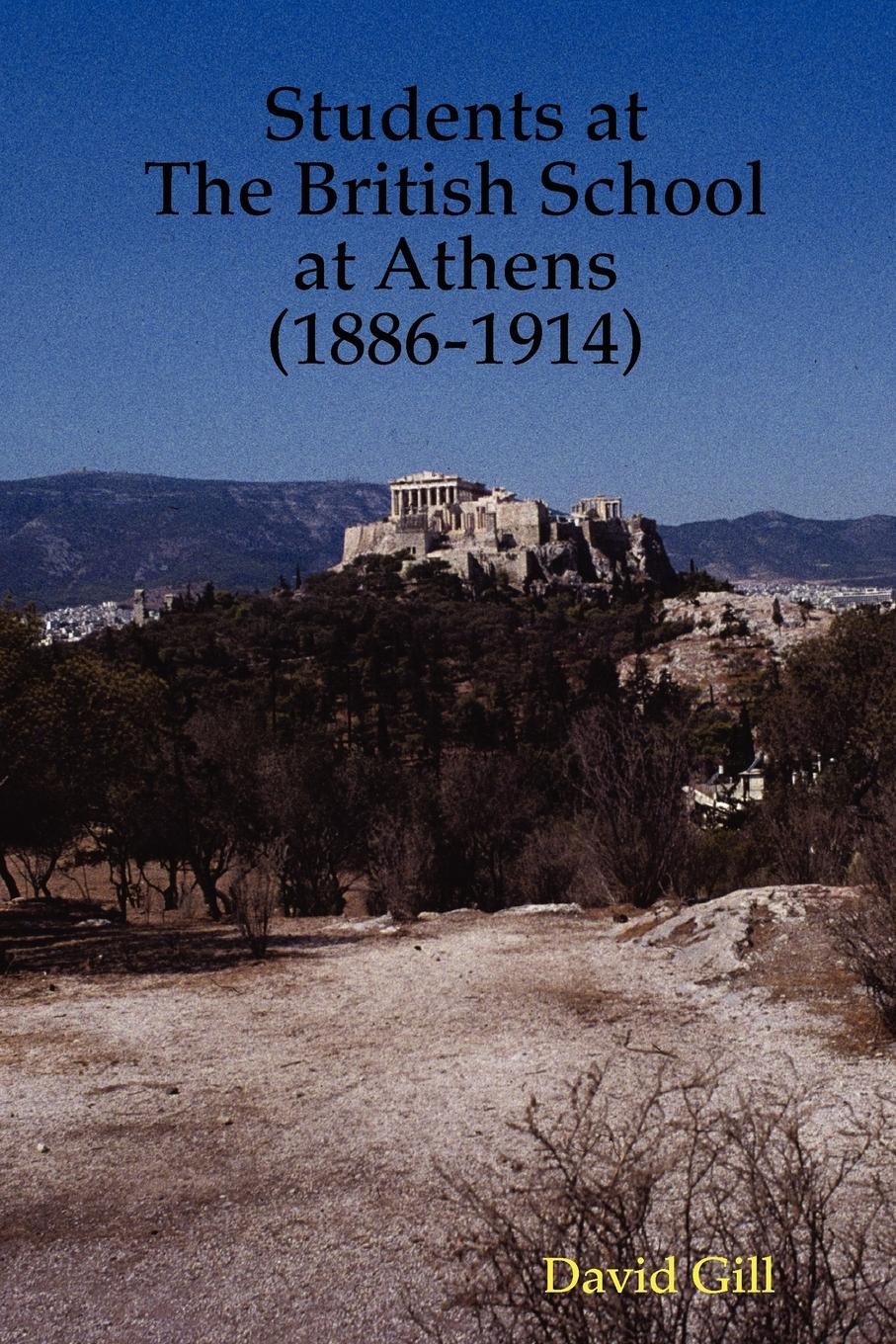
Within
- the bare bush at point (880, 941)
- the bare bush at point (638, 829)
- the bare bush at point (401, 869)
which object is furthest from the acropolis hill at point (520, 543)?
the bare bush at point (880, 941)

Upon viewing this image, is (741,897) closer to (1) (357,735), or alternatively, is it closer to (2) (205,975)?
(2) (205,975)

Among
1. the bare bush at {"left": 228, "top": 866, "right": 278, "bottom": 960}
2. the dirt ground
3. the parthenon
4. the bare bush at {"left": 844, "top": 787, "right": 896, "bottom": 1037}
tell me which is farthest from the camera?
the parthenon

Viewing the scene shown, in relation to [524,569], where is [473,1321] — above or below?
below

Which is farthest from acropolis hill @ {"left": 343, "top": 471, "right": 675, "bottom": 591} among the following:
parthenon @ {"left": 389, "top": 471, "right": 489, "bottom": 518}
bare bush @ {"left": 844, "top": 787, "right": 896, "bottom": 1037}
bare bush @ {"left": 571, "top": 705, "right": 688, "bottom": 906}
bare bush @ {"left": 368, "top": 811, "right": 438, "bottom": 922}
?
bare bush @ {"left": 844, "top": 787, "right": 896, "bottom": 1037}

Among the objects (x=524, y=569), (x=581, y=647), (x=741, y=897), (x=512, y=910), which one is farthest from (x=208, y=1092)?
(x=524, y=569)

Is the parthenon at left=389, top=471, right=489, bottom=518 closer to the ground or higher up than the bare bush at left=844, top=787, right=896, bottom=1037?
higher up

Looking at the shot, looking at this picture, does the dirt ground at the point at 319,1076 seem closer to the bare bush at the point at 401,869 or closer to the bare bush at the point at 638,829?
the bare bush at the point at 638,829

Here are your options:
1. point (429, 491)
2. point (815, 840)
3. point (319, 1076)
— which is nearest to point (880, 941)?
point (319, 1076)

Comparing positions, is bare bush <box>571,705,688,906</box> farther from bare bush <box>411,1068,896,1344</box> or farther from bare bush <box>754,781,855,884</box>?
bare bush <box>411,1068,896,1344</box>
